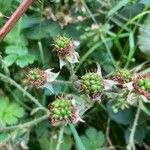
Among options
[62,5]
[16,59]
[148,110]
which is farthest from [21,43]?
[148,110]

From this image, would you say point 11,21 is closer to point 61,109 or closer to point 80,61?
point 61,109

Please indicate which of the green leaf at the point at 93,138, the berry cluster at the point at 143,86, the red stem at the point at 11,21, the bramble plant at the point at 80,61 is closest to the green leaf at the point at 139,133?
the bramble plant at the point at 80,61

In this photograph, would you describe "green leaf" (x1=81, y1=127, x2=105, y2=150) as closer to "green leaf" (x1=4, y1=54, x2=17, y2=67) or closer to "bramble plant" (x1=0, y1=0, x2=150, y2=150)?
"bramble plant" (x1=0, y1=0, x2=150, y2=150)

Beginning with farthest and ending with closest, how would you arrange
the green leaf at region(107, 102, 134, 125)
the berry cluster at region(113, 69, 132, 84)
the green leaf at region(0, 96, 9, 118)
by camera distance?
the green leaf at region(107, 102, 134, 125)
the green leaf at region(0, 96, 9, 118)
the berry cluster at region(113, 69, 132, 84)

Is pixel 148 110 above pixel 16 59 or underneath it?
underneath

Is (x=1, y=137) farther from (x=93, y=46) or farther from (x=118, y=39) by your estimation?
(x=118, y=39)

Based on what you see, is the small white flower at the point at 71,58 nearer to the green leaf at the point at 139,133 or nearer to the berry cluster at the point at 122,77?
the berry cluster at the point at 122,77

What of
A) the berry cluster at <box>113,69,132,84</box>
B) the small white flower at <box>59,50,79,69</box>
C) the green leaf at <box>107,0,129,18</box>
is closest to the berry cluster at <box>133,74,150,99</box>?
the berry cluster at <box>113,69,132,84</box>
